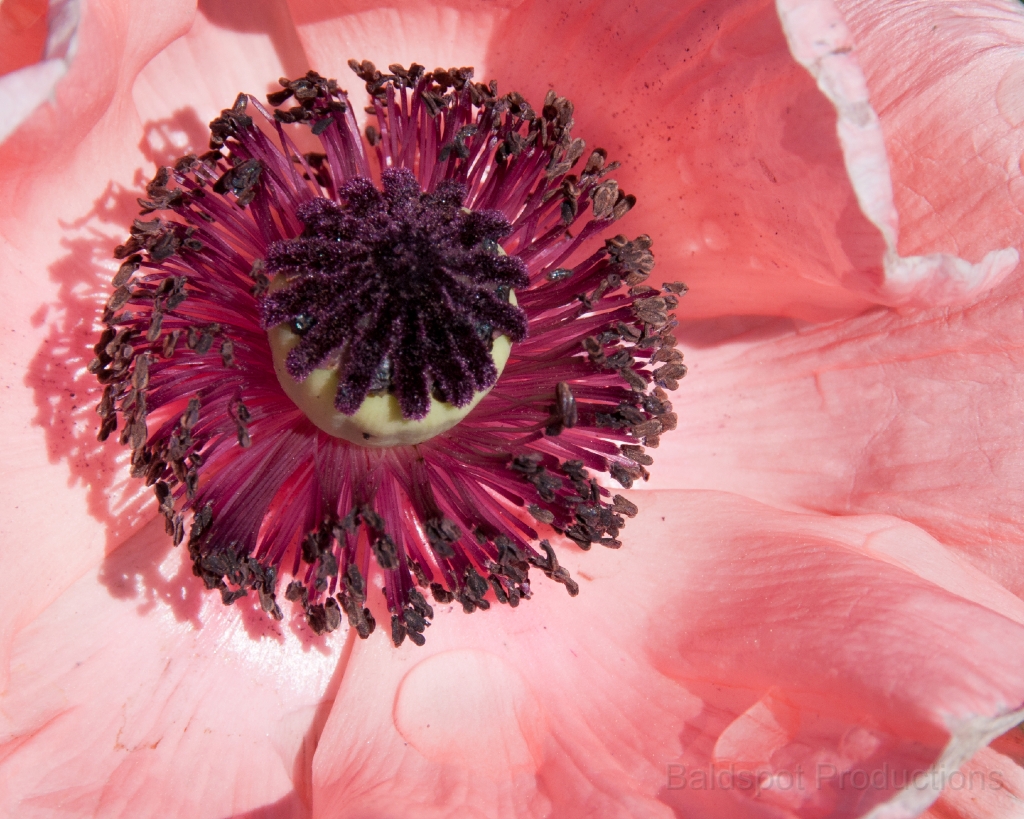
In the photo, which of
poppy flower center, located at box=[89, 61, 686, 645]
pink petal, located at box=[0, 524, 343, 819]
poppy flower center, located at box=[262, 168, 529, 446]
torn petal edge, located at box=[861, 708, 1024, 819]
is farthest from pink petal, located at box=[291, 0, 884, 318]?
pink petal, located at box=[0, 524, 343, 819]

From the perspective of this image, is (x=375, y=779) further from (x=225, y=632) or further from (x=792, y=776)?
(x=792, y=776)

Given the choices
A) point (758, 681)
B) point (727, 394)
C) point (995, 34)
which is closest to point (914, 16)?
point (995, 34)

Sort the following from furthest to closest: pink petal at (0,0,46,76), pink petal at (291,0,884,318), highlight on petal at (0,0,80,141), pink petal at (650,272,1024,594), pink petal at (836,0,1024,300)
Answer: pink petal at (650,272,1024,594) < pink petal at (836,0,1024,300) < pink petal at (291,0,884,318) < pink petal at (0,0,46,76) < highlight on petal at (0,0,80,141)

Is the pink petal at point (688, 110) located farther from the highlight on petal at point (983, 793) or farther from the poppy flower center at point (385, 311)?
the highlight on petal at point (983, 793)

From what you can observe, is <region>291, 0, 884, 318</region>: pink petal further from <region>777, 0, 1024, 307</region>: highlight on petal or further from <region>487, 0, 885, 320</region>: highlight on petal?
<region>777, 0, 1024, 307</region>: highlight on petal

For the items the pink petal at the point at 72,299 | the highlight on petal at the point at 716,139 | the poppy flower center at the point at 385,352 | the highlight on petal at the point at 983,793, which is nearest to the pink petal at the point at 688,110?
the highlight on petal at the point at 716,139
